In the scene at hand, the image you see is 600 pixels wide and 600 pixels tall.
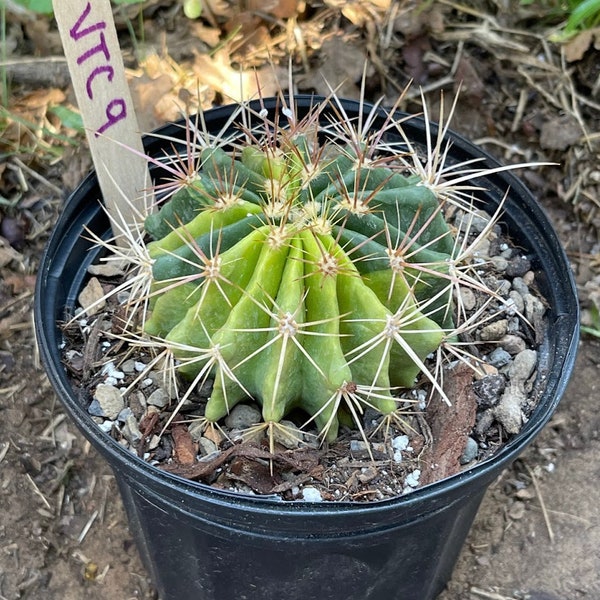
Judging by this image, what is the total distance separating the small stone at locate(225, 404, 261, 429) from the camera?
1.19 meters

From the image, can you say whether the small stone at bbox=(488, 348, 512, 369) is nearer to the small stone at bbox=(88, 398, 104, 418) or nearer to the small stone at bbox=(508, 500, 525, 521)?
the small stone at bbox=(508, 500, 525, 521)

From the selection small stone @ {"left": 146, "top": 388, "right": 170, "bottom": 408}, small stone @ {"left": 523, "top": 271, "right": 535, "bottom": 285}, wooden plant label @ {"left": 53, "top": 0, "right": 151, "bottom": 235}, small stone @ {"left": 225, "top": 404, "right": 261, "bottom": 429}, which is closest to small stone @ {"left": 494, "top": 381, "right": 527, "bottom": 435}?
small stone @ {"left": 523, "top": 271, "right": 535, "bottom": 285}

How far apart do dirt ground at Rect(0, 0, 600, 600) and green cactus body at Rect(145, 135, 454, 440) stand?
61 centimetres

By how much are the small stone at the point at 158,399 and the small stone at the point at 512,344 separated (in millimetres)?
537

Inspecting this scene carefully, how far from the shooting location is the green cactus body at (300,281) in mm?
1048

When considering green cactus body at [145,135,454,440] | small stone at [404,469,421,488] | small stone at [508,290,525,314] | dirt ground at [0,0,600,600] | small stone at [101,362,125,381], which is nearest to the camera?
green cactus body at [145,135,454,440]

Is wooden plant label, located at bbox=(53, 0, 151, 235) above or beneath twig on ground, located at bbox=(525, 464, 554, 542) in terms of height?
above

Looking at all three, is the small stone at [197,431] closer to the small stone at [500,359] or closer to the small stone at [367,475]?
the small stone at [367,475]

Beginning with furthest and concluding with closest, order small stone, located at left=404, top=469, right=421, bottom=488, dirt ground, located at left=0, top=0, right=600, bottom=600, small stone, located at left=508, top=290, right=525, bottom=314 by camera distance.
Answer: dirt ground, located at left=0, top=0, right=600, bottom=600 < small stone, located at left=508, top=290, right=525, bottom=314 < small stone, located at left=404, top=469, right=421, bottom=488

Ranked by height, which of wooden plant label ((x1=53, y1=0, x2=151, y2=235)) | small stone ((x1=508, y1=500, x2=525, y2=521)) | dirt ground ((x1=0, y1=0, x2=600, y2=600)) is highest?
wooden plant label ((x1=53, y1=0, x2=151, y2=235))

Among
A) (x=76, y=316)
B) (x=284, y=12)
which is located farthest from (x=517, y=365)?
(x=284, y=12)

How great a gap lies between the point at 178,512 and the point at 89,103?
64cm

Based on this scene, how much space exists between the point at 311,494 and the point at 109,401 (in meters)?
0.33

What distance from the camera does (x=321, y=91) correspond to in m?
1.88
